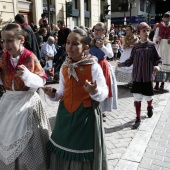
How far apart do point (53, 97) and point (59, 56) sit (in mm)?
6206

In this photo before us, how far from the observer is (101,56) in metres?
4.25

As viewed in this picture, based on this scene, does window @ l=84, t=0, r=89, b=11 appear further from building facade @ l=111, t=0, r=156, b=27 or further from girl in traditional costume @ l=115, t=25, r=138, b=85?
building facade @ l=111, t=0, r=156, b=27

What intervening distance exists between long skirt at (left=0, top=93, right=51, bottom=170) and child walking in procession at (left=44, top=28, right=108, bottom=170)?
17 cm

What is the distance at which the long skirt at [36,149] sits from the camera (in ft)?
7.88

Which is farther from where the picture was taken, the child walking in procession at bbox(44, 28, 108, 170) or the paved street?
the paved street

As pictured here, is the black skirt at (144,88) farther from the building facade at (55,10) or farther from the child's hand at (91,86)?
the building facade at (55,10)

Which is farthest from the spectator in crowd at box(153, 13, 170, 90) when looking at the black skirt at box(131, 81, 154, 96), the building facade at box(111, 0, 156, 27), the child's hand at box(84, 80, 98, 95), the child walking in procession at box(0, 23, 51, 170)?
the building facade at box(111, 0, 156, 27)

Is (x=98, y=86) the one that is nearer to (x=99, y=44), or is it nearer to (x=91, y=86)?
(x=91, y=86)

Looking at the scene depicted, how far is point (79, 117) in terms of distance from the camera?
2.28 metres

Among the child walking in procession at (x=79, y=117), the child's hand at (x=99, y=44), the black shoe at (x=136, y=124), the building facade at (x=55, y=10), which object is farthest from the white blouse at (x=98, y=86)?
the building facade at (x=55, y=10)

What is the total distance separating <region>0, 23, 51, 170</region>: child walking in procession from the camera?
7.77 feet

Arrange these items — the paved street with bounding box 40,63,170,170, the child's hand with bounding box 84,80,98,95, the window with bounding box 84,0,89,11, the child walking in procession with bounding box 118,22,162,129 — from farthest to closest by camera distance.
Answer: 1. the window with bounding box 84,0,89,11
2. the child walking in procession with bounding box 118,22,162,129
3. the paved street with bounding box 40,63,170,170
4. the child's hand with bounding box 84,80,98,95

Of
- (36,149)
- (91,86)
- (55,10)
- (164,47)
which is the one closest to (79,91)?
(91,86)

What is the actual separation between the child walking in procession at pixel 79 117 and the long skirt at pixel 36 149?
0.17 m
